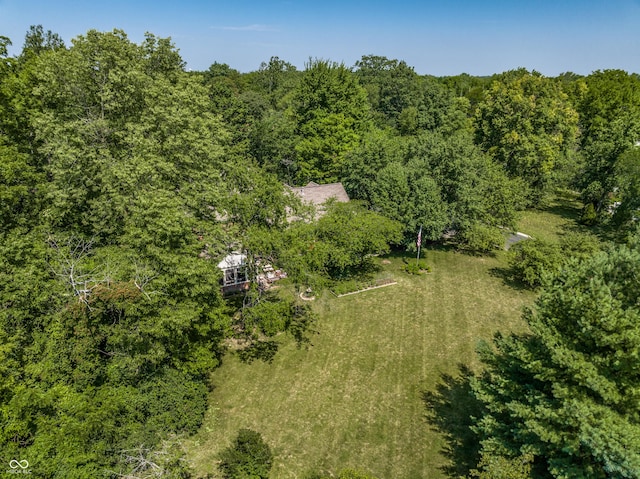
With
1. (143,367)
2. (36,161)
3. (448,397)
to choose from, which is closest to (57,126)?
(36,161)

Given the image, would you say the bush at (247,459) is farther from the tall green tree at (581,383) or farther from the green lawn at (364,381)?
the tall green tree at (581,383)

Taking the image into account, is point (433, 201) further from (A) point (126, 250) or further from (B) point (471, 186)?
(A) point (126, 250)

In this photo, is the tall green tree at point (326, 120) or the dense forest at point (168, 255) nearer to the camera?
the dense forest at point (168, 255)

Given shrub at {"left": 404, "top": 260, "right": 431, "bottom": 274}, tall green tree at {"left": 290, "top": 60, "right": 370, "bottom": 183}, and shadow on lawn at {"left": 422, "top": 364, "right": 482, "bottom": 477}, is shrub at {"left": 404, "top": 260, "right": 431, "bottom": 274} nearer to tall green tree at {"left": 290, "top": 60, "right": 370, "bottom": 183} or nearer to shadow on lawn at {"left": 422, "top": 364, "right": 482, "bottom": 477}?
shadow on lawn at {"left": 422, "top": 364, "right": 482, "bottom": 477}

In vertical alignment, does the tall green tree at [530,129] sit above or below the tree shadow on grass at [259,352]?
above

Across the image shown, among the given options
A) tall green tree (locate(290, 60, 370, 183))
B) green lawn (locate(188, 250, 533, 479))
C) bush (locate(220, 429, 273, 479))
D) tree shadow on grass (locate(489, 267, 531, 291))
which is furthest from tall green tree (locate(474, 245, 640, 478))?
tall green tree (locate(290, 60, 370, 183))

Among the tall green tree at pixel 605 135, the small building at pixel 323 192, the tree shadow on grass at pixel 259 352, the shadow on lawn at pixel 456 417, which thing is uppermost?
the tall green tree at pixel 605 135

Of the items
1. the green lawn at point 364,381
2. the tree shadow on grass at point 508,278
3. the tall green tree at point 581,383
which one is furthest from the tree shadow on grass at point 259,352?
the tree shadow on grass at point 508,278
